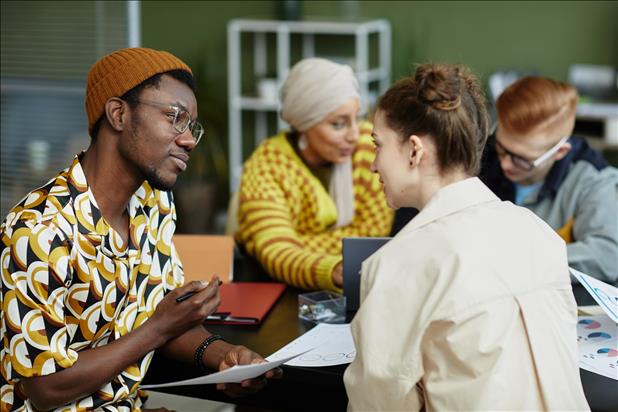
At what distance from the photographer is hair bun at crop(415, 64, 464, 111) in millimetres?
1611

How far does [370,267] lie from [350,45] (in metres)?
4.11

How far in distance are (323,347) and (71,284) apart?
0.55 metres

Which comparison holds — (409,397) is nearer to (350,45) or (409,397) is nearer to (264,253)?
(264,253)

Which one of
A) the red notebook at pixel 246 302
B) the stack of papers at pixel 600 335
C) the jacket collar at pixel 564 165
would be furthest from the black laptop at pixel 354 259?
the jacket collar at pixel 564 165

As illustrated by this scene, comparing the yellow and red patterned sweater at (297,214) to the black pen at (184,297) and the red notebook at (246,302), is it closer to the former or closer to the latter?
the red notebook at (246,302)

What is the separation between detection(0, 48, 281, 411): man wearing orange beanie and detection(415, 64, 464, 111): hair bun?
1.62 feet

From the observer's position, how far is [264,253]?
240cm

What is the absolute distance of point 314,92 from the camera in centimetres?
260

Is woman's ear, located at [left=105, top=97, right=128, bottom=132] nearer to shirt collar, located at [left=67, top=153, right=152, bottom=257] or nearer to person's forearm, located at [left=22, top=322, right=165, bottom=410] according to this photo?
shirt collar, located at [left=67, top=153, right=152, bottom=257]

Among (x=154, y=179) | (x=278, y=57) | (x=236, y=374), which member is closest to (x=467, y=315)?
(x=236, y=374)

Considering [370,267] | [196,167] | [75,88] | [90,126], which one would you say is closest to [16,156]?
[75,88]

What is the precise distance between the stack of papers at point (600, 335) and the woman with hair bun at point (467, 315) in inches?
10.9

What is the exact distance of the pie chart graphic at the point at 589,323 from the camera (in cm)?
200

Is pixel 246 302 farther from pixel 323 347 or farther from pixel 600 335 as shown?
pixel 600 335
